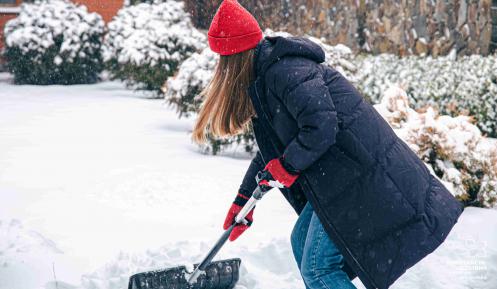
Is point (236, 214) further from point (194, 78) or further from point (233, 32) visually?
point (194, 78)

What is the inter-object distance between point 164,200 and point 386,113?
1.75 metres

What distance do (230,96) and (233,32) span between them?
0.23 metres

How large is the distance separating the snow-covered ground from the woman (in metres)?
1.31

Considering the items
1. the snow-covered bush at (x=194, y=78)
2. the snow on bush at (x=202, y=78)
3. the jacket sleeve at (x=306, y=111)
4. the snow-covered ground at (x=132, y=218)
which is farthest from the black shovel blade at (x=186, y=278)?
the snow-covered bush at (x=194, y=78)

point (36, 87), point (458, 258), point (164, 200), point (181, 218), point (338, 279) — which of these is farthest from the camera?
point (36, 87)

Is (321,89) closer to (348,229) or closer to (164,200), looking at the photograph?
(348,229)

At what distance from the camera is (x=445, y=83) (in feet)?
24.8

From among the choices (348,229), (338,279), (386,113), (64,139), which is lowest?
(64,139)

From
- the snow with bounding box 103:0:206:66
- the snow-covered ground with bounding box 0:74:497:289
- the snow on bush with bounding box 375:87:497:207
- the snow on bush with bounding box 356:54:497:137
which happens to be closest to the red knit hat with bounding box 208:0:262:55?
the snow-covered ground with bounding box 0:74:497:289

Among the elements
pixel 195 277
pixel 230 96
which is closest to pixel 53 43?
pixel 195 277

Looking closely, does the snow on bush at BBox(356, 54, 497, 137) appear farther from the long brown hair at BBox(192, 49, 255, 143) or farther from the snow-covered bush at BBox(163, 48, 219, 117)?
the long brown hair at BBox(192, 49, 255, 143)

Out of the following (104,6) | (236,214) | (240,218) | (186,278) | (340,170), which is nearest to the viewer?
(340,170)

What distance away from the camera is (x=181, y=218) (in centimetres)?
456

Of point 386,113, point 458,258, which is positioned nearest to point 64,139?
point 386,113
